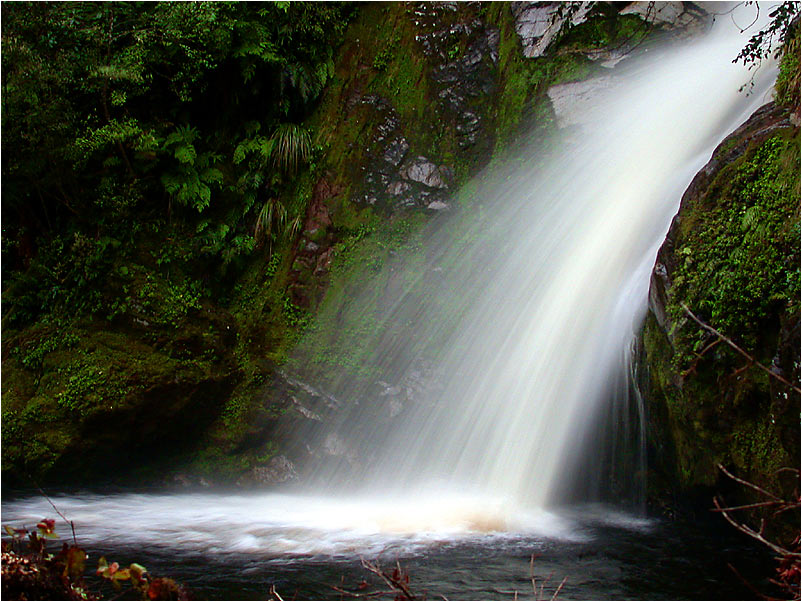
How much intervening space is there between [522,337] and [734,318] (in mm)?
2590

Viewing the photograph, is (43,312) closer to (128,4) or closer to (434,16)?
(128,4)

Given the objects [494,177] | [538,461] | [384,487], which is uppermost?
[494,177]

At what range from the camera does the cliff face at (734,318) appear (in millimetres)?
4383

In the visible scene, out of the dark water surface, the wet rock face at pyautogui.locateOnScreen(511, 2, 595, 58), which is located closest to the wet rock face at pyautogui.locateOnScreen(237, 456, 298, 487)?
the dark water surface

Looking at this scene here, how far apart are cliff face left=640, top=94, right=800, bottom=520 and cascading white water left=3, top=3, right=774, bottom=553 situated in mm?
817

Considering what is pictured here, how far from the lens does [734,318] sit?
4609 millimetres

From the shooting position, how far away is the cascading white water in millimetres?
6000

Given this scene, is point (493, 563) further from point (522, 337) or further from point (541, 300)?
point (541, 300)

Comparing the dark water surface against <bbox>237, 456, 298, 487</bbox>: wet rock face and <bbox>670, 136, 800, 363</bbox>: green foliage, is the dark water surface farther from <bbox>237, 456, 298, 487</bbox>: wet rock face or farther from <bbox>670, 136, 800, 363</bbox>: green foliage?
<bbox>237, 456, 298, 487</bbox>: wet rock face

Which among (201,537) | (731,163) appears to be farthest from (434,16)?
(201,537)

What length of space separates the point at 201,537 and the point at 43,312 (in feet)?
14.2

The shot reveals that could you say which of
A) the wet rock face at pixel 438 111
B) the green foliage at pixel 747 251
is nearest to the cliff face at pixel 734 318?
the green foliage at pixel 747 251

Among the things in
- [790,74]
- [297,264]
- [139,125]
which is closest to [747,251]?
[790,74]

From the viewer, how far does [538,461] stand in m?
6.24
